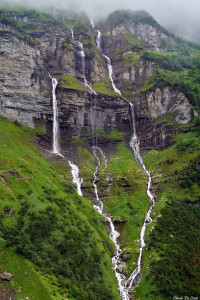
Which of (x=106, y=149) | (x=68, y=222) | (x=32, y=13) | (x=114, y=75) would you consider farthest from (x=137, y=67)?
(x=68, y=222)

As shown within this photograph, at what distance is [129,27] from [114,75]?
73426 millimetres

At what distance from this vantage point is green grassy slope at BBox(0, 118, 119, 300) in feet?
121

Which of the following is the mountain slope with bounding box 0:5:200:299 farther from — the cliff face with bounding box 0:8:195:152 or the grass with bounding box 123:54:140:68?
the grass with bounding box 123:54:140:68

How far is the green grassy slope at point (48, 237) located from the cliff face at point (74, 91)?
114 feet

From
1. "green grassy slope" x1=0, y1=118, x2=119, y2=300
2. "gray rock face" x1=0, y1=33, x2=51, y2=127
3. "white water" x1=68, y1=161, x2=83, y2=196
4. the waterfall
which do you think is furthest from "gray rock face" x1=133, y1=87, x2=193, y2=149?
"green grassy slope" x1=0, y1=118, x2=119, y2=300

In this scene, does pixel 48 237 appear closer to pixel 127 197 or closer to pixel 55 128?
pixel 127 197

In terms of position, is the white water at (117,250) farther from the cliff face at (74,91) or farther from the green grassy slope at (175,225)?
the cliff face at (74,91)

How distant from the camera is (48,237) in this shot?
47719 mm

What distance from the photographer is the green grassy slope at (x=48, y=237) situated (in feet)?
121

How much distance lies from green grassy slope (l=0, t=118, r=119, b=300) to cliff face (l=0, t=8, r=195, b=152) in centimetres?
3467

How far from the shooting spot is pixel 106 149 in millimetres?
107812

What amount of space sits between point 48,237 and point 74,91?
80161 millimetres

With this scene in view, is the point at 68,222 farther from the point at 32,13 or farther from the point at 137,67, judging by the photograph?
the point at 32,13

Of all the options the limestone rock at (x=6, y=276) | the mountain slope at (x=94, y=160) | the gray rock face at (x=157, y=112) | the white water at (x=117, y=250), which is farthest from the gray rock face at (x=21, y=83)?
the limestone rock at (x=6, y=276)
